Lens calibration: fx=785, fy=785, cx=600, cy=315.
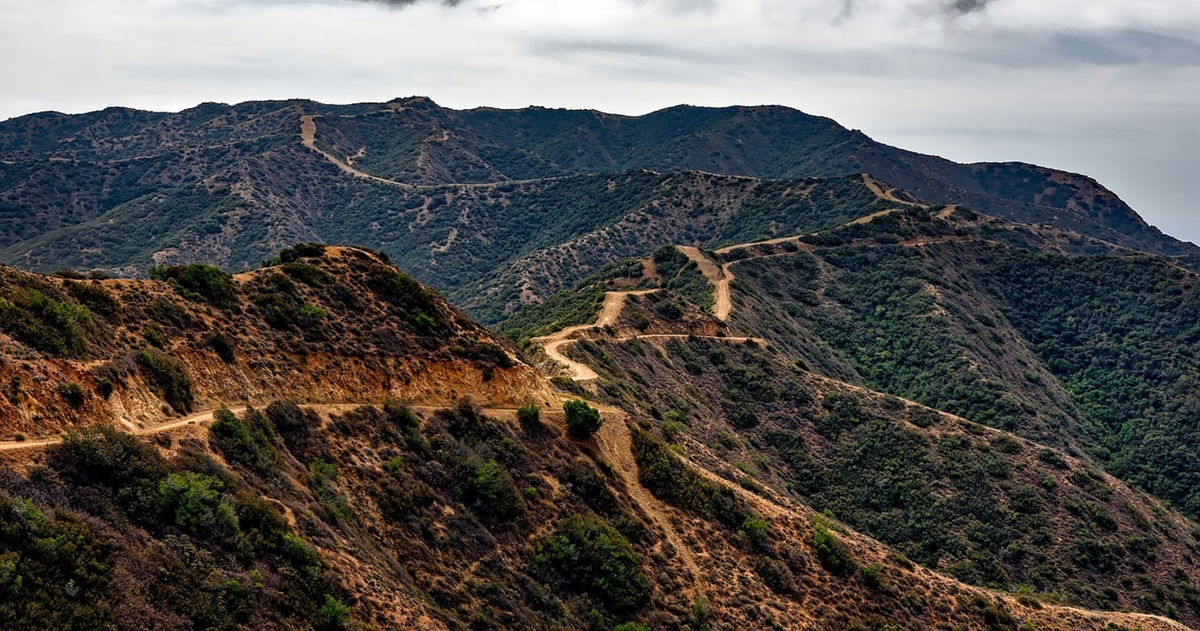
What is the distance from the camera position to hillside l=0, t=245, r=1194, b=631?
59.6 ft

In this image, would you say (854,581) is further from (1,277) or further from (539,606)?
(1,277)

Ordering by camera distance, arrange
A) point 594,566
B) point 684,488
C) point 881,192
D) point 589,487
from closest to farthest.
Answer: point 594,566 → point 589,487 → point 684,488 → point 881,192

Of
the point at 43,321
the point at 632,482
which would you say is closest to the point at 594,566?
the point at 632,482

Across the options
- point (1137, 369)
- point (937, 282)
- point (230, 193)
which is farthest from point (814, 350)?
point (230, 193)

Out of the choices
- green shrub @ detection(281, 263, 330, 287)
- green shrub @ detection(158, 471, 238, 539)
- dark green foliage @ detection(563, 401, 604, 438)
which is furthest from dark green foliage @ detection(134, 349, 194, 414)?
dark green foliage @ detection(563, 401, 604, 438)

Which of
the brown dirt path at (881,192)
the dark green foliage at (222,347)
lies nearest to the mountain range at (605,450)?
the dark green foliage at (222,347)

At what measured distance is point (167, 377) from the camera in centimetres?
2602

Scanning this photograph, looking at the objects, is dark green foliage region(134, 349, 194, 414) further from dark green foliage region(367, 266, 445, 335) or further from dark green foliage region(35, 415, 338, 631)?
dark green foliage region(367, 266, 445, 335)

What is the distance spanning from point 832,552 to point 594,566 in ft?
46.9

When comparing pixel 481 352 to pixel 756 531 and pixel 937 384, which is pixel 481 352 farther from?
pixel 937 384

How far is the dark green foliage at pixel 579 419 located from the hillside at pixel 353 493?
0.58 metres

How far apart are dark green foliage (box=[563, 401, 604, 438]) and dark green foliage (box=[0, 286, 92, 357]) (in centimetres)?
2003

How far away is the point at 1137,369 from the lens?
105000 millimetres

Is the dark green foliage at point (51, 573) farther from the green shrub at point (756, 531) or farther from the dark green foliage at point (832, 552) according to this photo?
the dark green foliage at point (832, 552)
